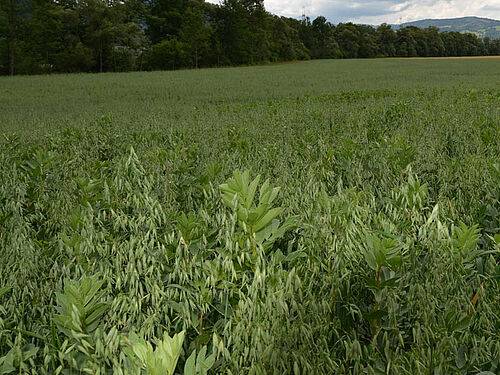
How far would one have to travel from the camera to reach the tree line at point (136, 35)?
54.7m

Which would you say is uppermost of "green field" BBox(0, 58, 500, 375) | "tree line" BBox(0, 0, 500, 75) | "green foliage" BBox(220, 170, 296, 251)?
"tree line" BBox(0, 0, 500, 75)

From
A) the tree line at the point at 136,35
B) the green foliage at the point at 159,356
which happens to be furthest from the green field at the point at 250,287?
the tree line at the point at 136,35

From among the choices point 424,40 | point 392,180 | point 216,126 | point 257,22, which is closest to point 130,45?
point 257,22

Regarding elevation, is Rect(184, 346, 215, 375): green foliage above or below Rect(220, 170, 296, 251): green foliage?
below

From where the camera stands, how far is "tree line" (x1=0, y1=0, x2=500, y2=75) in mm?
54688

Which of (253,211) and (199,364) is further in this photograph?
(253,211)

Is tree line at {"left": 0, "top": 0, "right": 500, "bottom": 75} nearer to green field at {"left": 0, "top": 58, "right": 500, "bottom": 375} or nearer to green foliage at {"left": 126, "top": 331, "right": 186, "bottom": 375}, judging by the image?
green field at {"left": 0, "top": 58, "right": 500, "bottom": 375}

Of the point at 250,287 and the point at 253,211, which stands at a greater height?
the point at 253,211

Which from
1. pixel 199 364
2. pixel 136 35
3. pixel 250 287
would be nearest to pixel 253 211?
pixel 250 287

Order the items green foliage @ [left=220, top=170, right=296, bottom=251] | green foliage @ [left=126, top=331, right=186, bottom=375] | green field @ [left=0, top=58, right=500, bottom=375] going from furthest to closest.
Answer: green foliage @ [left=220, top=170, right=296, bottom=251]
green field @ [left=0, top=58, right=500, bottom=375]
green foliage @ [left=126, top=331, right=186, bottom=375]

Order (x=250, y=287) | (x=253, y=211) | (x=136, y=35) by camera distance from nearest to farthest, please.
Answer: (x=250, y=287) → (x=253, y=211) → (x=136, y=35)

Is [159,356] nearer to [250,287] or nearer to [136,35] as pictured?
[250,287]

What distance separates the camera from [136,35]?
59.4 metres

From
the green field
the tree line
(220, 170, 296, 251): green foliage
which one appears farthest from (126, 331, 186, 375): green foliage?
the tree line
